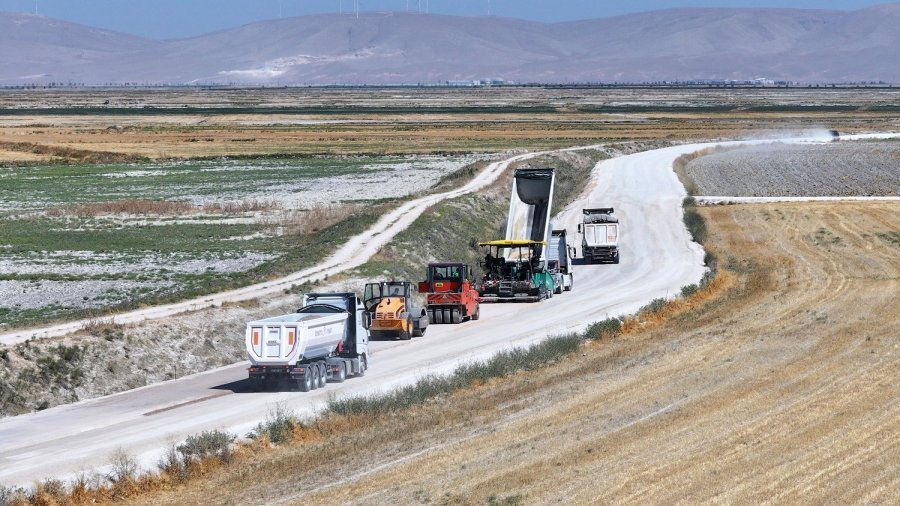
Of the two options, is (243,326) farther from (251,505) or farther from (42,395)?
(251,505)

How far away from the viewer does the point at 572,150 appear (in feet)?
400

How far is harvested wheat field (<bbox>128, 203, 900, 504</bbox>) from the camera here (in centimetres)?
2228

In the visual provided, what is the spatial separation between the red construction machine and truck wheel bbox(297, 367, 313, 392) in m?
12.6

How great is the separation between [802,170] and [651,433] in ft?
288

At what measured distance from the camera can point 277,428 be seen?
90.7ft

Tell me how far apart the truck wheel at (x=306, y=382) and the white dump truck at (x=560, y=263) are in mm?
20752

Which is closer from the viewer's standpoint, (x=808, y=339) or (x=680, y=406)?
(x=680, y=406)

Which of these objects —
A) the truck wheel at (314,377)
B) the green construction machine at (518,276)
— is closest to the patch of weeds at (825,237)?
the green construction machine at (518,276)

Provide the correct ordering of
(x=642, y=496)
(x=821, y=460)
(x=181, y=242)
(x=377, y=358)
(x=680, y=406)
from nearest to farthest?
1. (x=642, y=496)
2. (x=821, y=460)
3. (x=680, y=406)
4. (x=377, y=358)
5. (x=181, y=242)

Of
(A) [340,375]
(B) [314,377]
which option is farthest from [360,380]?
(B) [314,377]

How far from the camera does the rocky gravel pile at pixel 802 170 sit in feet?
304

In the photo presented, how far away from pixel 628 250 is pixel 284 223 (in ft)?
58.2

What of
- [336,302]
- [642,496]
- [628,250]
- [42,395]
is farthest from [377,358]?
[628,250]

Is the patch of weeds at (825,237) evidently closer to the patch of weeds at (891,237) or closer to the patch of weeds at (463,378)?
the patch of weeds at (891,237)
